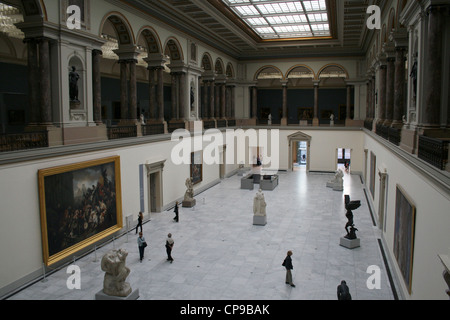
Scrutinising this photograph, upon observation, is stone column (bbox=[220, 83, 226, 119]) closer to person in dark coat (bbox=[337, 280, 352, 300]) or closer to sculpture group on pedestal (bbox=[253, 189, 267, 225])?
sculpture group on pedestal (bbox=[253, 189, 267, 225])

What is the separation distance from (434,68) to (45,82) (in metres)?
11.2

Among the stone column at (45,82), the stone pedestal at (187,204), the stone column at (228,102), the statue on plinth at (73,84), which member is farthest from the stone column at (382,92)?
the stone column at (228,102)

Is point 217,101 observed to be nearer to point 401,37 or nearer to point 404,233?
point 401,37

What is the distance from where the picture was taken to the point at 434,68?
918cm

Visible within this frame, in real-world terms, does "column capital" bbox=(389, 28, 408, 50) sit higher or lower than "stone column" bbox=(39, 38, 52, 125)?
higher

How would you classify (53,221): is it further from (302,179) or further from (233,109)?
(233,109)

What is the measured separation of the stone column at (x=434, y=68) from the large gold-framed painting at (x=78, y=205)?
413 inches

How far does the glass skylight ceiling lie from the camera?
20.7 metres

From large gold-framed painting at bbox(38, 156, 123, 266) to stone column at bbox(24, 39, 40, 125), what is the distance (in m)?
2.08

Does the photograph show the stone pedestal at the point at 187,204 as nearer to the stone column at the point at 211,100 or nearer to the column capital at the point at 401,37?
the stone column at the point at 211,100

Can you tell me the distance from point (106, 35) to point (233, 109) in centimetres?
1554

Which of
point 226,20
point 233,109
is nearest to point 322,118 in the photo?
point 233,109

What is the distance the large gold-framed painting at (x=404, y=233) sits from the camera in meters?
8.77

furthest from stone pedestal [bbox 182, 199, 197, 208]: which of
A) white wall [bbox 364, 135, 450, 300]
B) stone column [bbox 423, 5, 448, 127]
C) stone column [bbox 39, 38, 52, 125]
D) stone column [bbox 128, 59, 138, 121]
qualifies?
stone column [bbox 423, 5, 448, 127]
